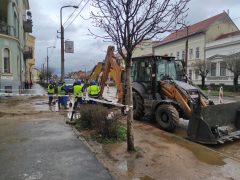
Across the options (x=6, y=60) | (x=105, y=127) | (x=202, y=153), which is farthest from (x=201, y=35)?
(x=202, y=153)

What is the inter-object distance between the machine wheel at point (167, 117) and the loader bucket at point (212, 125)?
51.7 inches

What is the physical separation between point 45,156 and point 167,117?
4975 mm

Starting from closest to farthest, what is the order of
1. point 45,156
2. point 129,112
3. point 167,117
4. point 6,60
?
point 45,156 < point 129,112 < point 167,117 < point 6,60

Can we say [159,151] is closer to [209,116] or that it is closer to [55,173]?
[209,116]

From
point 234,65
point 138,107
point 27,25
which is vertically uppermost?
point 27,25

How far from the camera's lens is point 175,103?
10578mm

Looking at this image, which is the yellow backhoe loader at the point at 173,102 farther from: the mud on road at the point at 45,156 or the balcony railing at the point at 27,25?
the balcony railing at the point at 27,25

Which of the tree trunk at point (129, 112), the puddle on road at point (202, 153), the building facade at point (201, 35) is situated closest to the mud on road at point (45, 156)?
the tree trunk at point (129, 112)

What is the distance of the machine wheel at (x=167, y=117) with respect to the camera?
1011cm

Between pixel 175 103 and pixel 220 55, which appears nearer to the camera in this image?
pixel 175 103

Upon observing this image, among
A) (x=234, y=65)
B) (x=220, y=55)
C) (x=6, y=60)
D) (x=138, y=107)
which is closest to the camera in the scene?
(x=138, y=107)

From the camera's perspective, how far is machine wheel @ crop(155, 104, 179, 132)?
1011cm

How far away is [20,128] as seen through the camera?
412 inches

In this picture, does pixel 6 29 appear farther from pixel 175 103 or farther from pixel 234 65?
pixel 234 65
